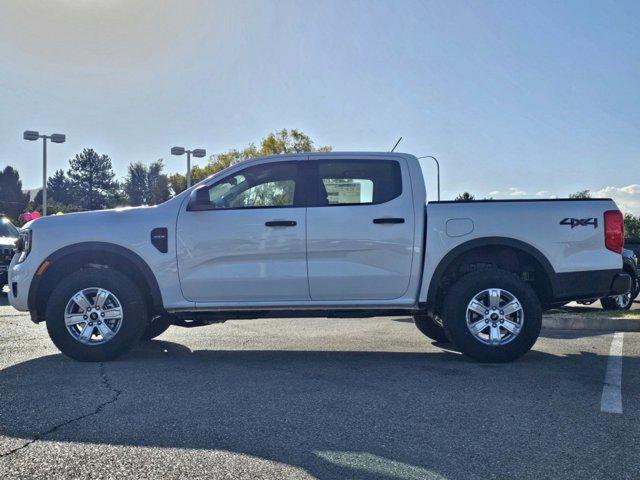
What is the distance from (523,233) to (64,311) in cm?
429

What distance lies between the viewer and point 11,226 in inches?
600

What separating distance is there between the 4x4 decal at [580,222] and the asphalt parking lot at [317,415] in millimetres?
1271

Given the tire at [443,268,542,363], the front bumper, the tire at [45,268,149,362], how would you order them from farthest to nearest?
the front bumper < the tire at [45,268,149,362] < the tire at [443,268,542,363]

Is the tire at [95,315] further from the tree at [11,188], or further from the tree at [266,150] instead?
the tree at [11,188]

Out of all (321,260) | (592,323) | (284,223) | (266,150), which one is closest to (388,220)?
(321,260)

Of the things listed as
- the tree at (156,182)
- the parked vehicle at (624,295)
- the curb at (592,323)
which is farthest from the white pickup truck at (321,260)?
the tree at (156,182)

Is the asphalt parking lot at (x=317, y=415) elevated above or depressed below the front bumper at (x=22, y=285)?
below

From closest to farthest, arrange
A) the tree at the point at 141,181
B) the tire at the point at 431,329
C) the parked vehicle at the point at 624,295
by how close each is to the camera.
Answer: the tire at the point at 431,329 < the parked vehicle at the point at 624,295 < the tree at the point at 141,181

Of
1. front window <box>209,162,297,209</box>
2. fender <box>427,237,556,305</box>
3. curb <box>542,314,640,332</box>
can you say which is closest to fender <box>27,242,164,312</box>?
front window <box>209,162,297,209</box>

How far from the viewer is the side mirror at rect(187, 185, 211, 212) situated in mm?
5980

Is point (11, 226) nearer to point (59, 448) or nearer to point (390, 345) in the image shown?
point (390, 345)

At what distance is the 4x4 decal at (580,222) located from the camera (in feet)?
19.6

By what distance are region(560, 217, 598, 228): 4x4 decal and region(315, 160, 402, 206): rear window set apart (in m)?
1.55

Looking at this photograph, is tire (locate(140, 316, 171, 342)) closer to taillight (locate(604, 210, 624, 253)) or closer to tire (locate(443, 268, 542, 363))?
tire (locate(443, 268, 542, 363))
